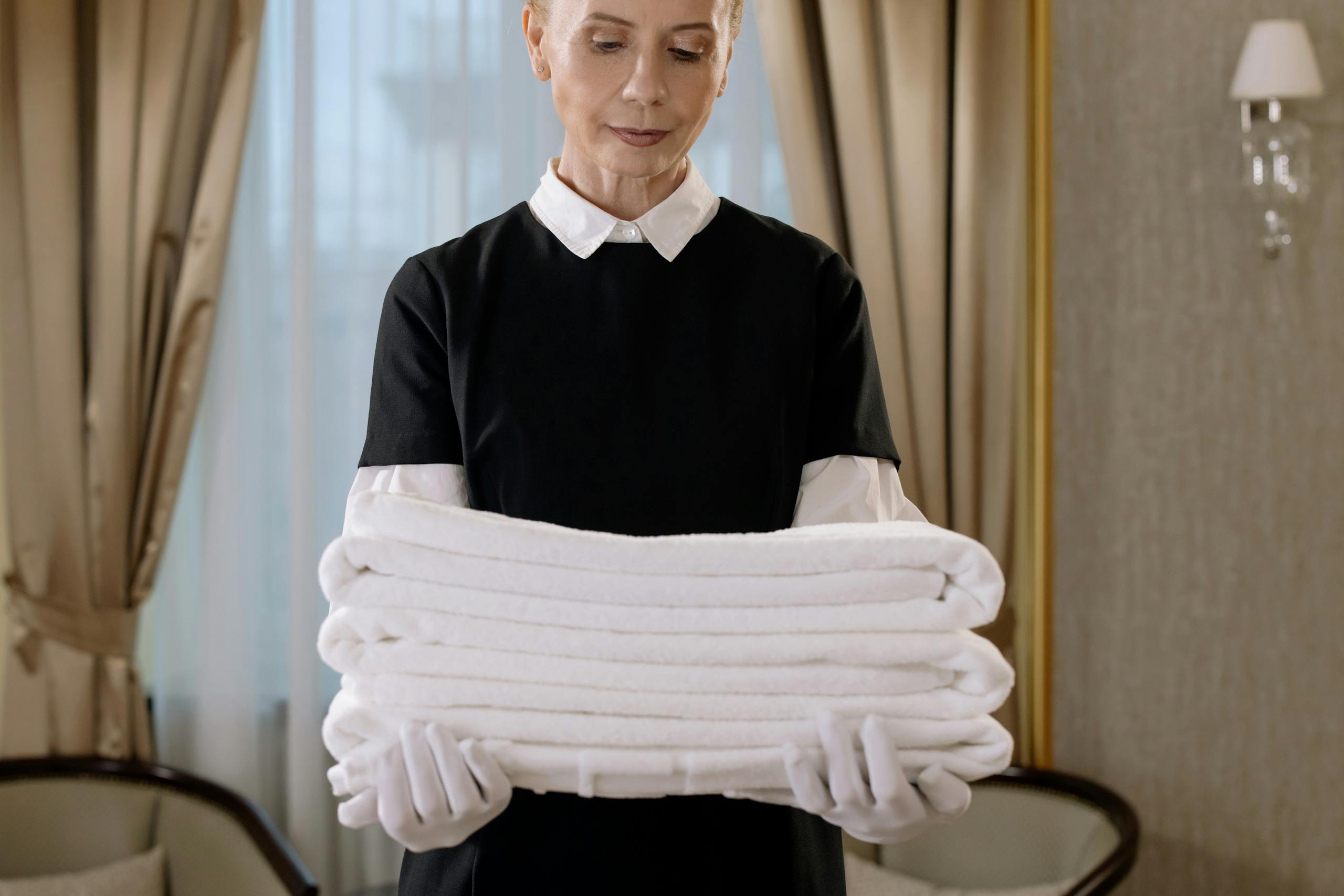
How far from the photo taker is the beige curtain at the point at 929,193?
7.92 ft

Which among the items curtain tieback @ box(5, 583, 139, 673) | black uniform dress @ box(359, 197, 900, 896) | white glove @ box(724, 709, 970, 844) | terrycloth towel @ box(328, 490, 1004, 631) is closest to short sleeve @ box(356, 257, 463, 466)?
black uniform dress @ box(359, 197, 900, 896)

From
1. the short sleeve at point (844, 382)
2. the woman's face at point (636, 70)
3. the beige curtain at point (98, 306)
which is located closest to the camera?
the woman's face at point (636, 70)

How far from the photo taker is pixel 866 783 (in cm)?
84

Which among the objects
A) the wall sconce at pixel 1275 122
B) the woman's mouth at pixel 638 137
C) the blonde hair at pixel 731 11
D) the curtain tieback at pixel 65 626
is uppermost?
the wall sconce at pixel 1275 122

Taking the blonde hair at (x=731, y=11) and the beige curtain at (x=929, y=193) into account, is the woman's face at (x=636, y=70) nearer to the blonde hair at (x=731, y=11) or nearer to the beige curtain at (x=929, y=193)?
the blonde hair at (x=731, y=11)

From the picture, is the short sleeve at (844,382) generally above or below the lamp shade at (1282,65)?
below

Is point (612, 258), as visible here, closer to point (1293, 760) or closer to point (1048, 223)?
point (1048, 223)

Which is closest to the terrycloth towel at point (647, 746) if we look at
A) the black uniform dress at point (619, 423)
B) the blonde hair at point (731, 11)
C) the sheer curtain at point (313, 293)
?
the black uniform dress at point (619, 423)

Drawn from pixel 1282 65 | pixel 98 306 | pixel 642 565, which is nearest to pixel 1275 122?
pixel 1282 65

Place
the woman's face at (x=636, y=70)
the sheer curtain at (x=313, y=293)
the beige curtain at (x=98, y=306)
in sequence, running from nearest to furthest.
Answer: the woman's face at (x=636, y=70) → the beige curtain at (x=98, y=306) → the sheer curtain at (x=313, y=293)

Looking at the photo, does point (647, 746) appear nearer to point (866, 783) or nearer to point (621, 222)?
point (866, 783)

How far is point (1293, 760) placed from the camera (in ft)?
8.41

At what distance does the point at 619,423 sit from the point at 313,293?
1599 mm

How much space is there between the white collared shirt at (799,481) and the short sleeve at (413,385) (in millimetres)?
15
